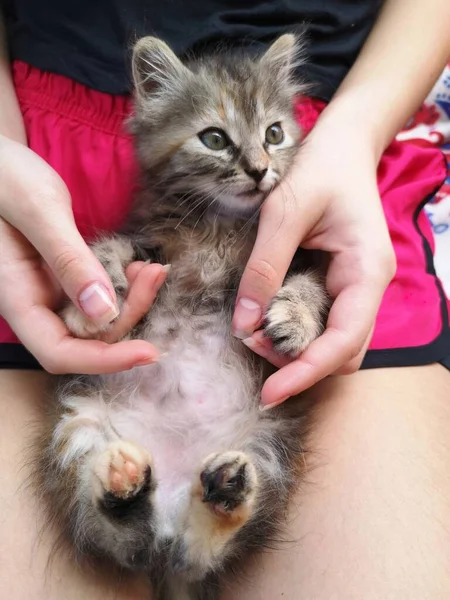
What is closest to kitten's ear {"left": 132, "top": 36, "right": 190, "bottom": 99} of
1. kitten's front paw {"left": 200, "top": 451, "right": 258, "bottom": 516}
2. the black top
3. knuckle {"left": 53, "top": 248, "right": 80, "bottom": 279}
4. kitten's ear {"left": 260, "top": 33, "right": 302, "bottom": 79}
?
the black top

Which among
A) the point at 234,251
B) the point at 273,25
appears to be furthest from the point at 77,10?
the point at 234,251

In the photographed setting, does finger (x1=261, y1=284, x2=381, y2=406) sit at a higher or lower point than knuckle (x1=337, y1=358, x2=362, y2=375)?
higher

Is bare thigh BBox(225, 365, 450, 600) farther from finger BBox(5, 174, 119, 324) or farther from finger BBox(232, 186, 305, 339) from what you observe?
finger BBox(5, 174, 119, 324)

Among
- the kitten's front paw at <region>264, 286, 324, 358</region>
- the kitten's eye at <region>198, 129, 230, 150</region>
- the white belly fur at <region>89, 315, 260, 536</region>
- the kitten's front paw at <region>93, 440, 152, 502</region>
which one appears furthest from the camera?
the kitten's eye at <region>198, 129, 230, 150</region>

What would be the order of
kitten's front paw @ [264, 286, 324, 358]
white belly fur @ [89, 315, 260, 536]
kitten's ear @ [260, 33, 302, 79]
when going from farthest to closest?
kitten's ear @ [260, 33, 302, 79], white belly fur @ [89, 315, 260, 536], kitten's front paw @ [264, 286, 324, 358]

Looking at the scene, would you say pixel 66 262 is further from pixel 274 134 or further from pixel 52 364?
pixel 274 134

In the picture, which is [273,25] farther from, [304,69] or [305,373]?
[305,373]

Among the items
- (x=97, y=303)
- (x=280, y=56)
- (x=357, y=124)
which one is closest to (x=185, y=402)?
(x=97, y=303)
